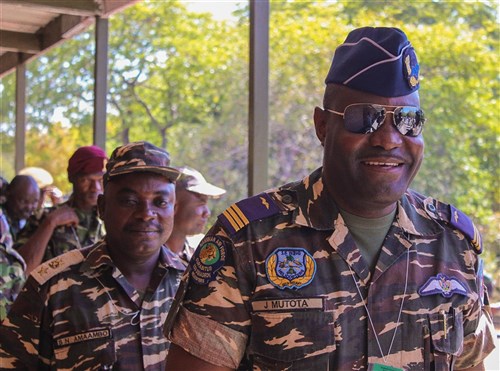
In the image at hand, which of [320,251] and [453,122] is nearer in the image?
[320,251]

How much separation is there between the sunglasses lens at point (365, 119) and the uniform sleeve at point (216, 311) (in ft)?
1.25

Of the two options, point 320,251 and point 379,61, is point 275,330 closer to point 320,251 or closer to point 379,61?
point 320,251

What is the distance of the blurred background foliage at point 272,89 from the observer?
14.8m

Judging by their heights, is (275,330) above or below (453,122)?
below

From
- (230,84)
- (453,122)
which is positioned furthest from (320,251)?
(230,84)

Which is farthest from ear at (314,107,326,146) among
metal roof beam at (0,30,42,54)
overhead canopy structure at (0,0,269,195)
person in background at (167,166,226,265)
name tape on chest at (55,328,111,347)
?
metal roof beam at (0,30,42,54)

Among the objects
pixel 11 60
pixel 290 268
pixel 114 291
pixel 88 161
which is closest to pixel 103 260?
pixel 114 291

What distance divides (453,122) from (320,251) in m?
13.3

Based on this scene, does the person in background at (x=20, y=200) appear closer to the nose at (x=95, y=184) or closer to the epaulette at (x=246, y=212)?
the nose at (x=95, y=184)

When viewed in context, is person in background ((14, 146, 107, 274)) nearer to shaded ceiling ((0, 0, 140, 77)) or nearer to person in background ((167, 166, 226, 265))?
person in background ((167, 166, 226, 265))

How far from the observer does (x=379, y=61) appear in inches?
79.0

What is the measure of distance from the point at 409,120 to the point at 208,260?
551 mm

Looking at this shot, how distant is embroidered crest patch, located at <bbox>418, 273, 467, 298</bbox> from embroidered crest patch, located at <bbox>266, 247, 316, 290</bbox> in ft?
0.91

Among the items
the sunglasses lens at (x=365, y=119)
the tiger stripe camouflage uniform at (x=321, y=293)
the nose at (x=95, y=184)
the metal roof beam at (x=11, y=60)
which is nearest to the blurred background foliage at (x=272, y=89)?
the metal roof beam at (x=11, y=60)
